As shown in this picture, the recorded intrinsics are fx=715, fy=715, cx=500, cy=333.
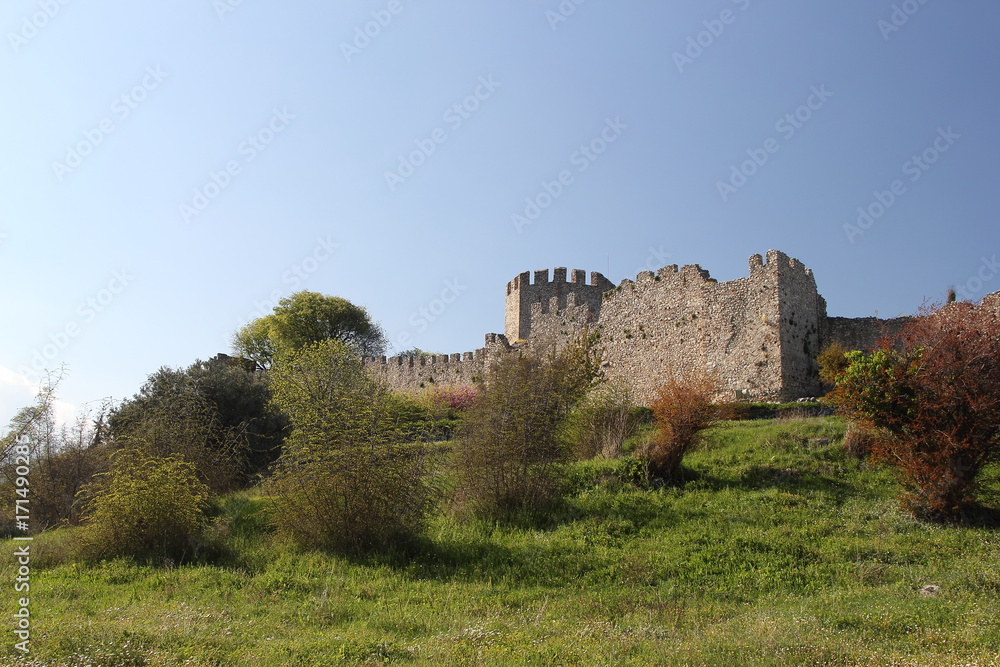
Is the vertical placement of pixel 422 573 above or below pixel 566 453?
below

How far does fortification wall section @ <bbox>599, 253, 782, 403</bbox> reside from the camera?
21.4 metres

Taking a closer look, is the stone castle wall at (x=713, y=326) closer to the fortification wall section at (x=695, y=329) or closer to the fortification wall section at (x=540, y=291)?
the fortification wall section at (x=695, y=329)

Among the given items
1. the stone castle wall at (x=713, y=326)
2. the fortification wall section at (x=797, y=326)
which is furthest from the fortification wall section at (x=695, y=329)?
the fortification wall section at (x=797, y=326)

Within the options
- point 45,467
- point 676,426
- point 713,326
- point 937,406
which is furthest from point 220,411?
point 937,406

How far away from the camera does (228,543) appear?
13.6 m

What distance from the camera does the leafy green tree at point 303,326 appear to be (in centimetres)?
5238

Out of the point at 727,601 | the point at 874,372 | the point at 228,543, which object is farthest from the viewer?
the point at 228,543

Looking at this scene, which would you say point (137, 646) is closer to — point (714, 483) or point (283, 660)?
point (283, 660)

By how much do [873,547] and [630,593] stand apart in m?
3.95

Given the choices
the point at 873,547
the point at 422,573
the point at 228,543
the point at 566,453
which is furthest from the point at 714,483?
the point at 228,543

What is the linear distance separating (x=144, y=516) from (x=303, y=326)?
40806mm

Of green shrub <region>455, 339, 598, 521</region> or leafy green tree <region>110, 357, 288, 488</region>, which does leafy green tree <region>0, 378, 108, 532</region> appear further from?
green shrub <region>455, 339, 598, 521</region>

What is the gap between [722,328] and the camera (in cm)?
2267

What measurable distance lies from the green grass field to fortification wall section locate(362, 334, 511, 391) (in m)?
17.0
